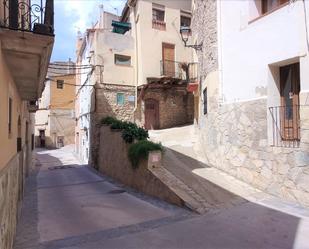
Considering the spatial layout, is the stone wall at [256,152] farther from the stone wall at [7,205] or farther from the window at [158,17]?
the window at [158,17]

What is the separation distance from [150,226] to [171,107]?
50.4ft

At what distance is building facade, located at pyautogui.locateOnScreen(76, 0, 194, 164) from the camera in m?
19.8

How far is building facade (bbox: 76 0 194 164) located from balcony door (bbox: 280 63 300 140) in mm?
11746

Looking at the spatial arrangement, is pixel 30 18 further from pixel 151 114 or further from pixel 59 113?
pixel 59 113

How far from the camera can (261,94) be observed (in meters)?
9.26

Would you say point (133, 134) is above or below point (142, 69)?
below

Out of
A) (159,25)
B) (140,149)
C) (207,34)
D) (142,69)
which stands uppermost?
(159,25)

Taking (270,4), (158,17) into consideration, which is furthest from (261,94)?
(158,17)

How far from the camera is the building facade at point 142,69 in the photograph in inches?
779

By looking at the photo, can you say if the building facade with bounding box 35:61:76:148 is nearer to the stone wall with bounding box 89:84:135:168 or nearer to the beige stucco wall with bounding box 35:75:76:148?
the beige stucco wall with bounding box 35:75:76:148

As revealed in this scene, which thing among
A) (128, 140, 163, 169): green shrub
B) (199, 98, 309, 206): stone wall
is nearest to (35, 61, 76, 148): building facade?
(128, 140, 163, 169): green shrub

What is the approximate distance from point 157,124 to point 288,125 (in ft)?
43.4

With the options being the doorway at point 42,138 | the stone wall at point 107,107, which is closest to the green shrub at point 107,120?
the stone wall at point 107,107

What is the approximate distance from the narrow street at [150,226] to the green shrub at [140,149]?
161cm
